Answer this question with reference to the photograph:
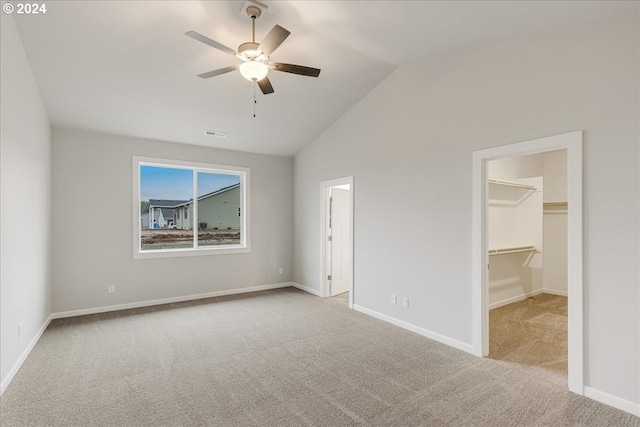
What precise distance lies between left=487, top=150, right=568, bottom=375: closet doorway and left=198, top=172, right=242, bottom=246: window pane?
447 cm

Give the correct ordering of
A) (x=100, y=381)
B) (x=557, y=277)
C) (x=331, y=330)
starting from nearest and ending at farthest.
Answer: (x=100, y=381)
(x=331, y=330)
(x=557, y=277)

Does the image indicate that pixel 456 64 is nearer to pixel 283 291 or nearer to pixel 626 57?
pixel 626 57

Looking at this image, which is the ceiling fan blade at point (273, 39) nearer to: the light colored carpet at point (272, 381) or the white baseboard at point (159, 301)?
the light colored carpet at point (272, 381)

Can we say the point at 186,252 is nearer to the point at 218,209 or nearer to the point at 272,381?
the point at 218,209

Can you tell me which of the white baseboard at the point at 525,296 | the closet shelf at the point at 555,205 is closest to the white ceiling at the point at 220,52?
the white baseboard at the point at 525,296

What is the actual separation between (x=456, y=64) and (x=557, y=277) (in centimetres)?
466

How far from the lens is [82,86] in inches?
150

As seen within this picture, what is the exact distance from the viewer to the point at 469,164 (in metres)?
3.52

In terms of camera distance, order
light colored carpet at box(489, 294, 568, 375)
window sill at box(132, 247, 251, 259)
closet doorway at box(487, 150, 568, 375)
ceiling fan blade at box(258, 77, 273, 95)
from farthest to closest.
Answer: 1. window sill at box(132, 247, 251, 259)
2. closet doorway at box(487, 150, 568, 375)
3. light colored carpet at box(489, 294, 568, 375)
4. ceiling fan blade at box(258, 77, 273, 95)

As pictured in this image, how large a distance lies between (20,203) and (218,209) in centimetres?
316

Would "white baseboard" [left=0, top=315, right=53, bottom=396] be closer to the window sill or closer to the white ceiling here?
the window sill

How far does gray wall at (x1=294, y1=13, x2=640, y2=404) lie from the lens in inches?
97.3

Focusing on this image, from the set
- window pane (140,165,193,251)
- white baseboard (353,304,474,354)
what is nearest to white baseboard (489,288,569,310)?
white baseboard (353,304,474,354)

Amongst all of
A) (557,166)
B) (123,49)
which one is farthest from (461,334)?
(123,49)
